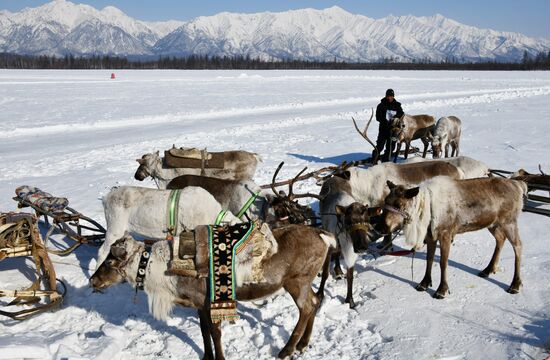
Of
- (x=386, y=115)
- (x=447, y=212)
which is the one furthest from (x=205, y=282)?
(x=386, y=115)

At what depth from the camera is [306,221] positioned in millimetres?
6027

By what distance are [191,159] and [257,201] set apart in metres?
1.82

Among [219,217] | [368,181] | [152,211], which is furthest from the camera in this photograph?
[368,181]

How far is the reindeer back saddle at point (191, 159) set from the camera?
7.71 meters

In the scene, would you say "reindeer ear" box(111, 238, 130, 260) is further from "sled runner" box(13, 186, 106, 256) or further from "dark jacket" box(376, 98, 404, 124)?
"dark jacket" box(376, 98, 404, 124)

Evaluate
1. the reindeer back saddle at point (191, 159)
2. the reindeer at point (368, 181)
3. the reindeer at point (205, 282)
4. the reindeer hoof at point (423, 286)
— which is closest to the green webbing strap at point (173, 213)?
the reindeer at point (205, 282)

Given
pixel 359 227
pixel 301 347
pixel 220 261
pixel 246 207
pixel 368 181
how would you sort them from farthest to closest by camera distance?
pixel 368 181, pixel 246 207, pixel 359 227, pixel 301 347, pixel 220 261

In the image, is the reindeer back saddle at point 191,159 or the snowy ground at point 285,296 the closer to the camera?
the snowy ground at point 285,296

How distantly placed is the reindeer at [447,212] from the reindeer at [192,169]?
3.02 m

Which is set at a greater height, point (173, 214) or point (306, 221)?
point (173, 214)

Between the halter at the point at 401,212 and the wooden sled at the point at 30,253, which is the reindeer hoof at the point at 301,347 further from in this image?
the wooden sled at the point at 30,253

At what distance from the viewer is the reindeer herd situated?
4.37m

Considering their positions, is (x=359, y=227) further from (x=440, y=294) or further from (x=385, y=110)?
(x=385, y=110)

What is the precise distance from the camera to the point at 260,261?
4.29 m
